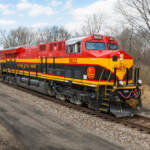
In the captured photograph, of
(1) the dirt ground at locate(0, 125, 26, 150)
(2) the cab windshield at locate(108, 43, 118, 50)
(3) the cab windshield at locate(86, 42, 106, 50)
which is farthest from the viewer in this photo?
(2) the cab windshield at locate(108, 43, 118, 50)

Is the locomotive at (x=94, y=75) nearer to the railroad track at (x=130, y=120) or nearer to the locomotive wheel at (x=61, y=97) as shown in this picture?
the locomotive wheel at (x=61, y=97)

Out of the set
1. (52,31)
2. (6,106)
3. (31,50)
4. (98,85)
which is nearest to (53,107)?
(6,106)

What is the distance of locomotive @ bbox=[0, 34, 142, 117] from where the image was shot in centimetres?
911

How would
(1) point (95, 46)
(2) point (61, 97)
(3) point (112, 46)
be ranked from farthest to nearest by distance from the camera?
1. (2) point (61, 97)
2. (3) point (112, 46)
3. (1) point (95, 46)

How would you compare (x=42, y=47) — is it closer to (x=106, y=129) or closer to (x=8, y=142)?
(x=106, y=129)

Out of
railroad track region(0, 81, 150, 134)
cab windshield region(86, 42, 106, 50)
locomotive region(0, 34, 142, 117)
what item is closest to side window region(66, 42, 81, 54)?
locomotive region(0, 34, 142, 117)

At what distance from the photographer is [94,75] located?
9.34 m

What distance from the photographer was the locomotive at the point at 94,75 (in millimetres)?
9109

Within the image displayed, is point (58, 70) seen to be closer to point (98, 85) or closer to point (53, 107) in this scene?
point (53, 107)

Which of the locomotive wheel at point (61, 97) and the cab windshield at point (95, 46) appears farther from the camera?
the locomotive wheel at point (61, 97)

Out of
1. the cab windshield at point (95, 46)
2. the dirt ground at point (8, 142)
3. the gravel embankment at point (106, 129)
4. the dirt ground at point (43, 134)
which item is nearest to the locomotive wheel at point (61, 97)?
the gravel embankment at point (106, 129)

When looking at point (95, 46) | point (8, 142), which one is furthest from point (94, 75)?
point (8, 142)

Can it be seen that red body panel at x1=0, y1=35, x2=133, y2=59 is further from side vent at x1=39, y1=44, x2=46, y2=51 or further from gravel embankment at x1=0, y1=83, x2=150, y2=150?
gravel embankment at x1=0, y1=83, x2=150, y2=150

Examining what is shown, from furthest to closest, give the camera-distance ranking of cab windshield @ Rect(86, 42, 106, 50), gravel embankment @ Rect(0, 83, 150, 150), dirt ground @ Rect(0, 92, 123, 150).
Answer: cab windshield @ Rect(86, 42, 106, 50), gravel embankment @ Rect(0, 83, 150, 150), dirt ground @ Rect(0, 92, 123, 150)
